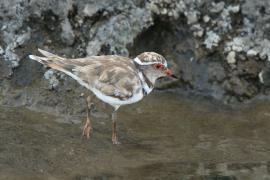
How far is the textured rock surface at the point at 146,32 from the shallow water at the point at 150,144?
18.4 inches

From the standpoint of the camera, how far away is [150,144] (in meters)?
7.26

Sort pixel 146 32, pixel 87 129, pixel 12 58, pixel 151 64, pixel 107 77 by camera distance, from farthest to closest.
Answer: pixel 146 32 → pixel 12 58 → pixel 151 64 → pixel 87 129 → pixel 107 77

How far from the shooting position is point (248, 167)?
674 cm

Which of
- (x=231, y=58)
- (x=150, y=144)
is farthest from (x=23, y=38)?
(x=231, y=58)

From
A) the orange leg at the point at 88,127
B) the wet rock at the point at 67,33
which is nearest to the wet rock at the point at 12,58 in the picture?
the wet rock at the point at 67,33

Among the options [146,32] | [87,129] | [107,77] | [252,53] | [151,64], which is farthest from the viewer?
[146,32]

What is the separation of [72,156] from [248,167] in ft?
5.87

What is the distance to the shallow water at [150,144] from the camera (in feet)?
21.5

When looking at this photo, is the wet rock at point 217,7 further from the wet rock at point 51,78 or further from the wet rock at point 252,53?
the wet rock at point 51,78

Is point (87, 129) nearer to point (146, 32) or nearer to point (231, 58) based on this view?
point (146, 32)

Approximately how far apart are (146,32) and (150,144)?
73.3 inches

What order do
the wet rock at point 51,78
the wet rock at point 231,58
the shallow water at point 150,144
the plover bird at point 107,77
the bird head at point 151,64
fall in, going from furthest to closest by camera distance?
the wet rock at point 231,58
the wet rock at point 51,78
the bird head at point 151,64
the plover bird at point 107,77
the shallow water at point 150,144

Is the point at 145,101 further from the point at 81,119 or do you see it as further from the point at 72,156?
the point at 72,156

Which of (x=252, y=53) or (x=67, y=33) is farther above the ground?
(x=67, y=33)
